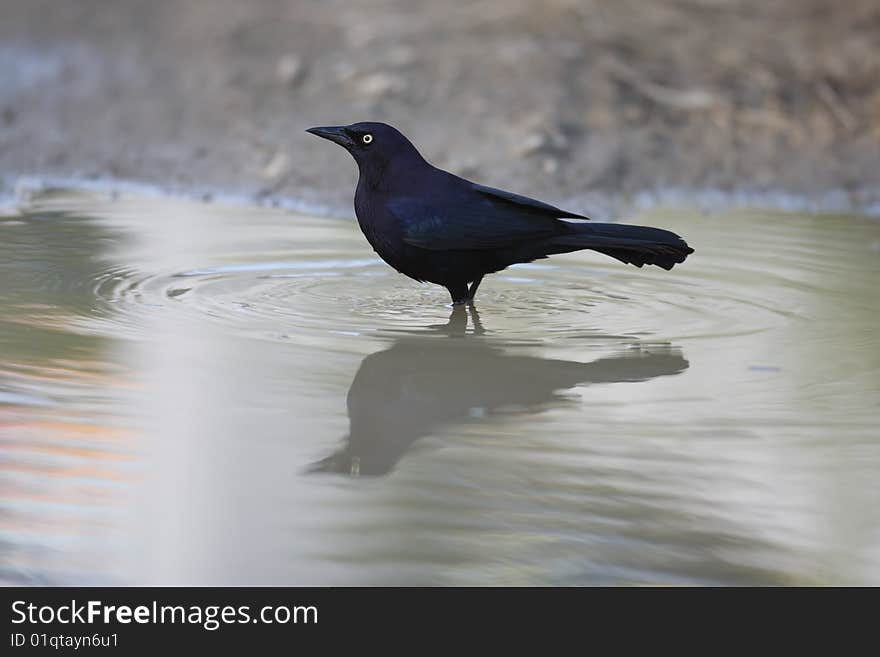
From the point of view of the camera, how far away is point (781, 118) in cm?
988

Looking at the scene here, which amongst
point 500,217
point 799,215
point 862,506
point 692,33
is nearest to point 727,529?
point 862,506

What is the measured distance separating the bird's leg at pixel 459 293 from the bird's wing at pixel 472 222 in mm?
202

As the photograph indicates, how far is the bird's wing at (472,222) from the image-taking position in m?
5.72

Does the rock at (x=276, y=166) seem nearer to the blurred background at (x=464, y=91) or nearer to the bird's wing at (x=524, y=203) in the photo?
the blurred background at (x=464, y=91)

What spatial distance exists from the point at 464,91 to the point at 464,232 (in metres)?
4.30

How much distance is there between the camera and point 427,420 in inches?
166

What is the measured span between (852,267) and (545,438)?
3.37 meters

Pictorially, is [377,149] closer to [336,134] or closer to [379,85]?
[336,134]

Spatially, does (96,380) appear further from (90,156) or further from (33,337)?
(90,156)

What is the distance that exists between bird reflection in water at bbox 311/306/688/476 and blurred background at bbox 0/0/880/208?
383 centimetres

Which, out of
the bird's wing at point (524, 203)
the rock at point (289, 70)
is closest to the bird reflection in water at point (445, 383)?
the bird's wing at point (524, 203)

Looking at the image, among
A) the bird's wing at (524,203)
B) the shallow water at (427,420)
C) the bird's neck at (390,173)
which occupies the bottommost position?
A: the shallow water at (427,420)
